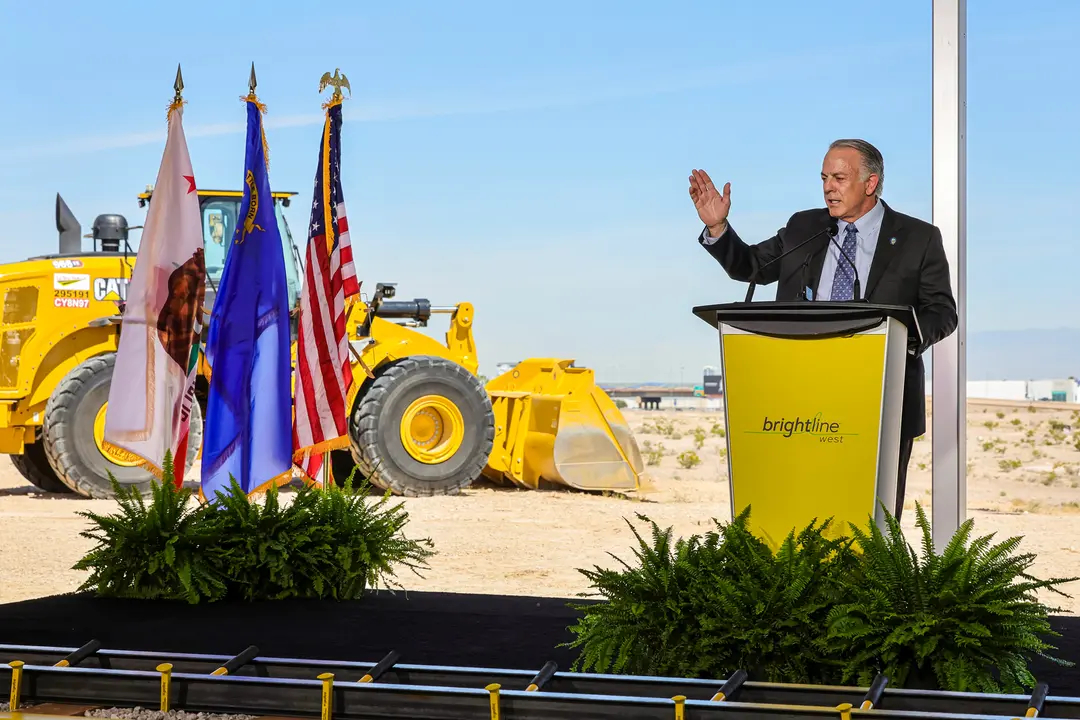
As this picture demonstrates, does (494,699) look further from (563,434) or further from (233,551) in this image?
(563,434)

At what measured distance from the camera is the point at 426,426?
13508mm

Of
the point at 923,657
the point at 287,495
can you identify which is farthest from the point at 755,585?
the point at 287,495

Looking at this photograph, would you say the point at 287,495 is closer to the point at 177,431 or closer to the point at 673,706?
the point at 177,431

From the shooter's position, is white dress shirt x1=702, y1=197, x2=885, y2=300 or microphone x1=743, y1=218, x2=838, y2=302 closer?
microphone x1=743, y1=218, x2=838, y2=302

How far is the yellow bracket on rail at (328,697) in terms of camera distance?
12.2ft

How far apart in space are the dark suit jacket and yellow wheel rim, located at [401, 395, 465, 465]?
8.82 metres

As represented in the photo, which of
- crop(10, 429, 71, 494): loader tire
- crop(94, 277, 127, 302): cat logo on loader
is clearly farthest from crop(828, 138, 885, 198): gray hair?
crop(10, 429, 71, 494): loader tire

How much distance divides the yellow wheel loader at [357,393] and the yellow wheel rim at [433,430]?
0.5 inches

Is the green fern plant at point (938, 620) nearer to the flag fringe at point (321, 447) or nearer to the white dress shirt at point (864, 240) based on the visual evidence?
the white dress shirt at point (864, 240)

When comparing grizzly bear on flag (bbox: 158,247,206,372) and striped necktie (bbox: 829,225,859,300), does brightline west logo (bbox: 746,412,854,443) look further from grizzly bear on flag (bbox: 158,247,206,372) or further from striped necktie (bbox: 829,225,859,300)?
grizzly bear on flag (bbox: 158,247,206,372)

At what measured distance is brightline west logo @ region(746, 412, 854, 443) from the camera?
3836 millimetres

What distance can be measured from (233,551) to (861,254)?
111 inches

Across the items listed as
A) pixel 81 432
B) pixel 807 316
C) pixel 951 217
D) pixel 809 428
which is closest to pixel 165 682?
pixel 809 428

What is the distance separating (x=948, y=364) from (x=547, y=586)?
14.0ft
